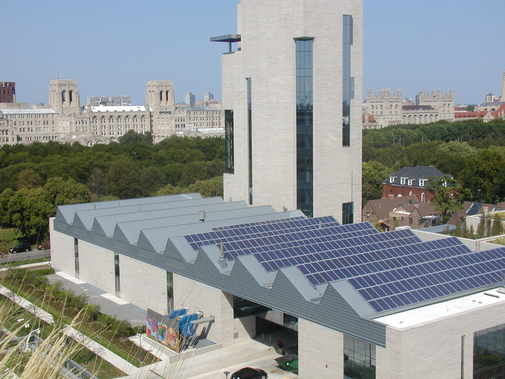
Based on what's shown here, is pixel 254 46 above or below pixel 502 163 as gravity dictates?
above

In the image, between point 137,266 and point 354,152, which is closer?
point 137,266

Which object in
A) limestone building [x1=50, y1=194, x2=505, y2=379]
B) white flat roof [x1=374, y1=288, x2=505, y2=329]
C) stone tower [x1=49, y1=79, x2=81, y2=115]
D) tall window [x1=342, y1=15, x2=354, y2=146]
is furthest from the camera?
stone tower [x1=49, y1=79, x2=81, y2=115]

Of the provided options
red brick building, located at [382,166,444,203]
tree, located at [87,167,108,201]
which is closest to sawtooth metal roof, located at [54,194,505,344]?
tree, located at [87,167,108,201]

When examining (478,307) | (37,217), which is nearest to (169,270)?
(478,307)

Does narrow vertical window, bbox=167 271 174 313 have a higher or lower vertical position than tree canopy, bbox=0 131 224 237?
lower

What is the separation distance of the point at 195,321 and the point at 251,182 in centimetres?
1595

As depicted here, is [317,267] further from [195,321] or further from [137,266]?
[137,266]

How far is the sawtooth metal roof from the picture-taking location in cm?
2050

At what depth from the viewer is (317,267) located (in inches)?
917

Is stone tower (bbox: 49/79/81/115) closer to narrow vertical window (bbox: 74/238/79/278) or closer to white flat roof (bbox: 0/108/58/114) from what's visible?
white flat roof (bbox: 0/108/58/114)

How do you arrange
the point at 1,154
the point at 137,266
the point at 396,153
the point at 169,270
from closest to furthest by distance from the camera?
the point at 169,270 < the point at 137,266 < the point at 1,154 < the point at 396,153

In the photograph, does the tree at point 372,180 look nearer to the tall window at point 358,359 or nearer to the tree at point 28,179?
the tree at point 28,179

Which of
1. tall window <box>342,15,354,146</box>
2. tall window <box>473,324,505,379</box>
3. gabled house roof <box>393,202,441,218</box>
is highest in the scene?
tall window <box>342,15,354,146</box>

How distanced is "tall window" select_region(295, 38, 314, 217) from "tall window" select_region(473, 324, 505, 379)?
17.6 m
